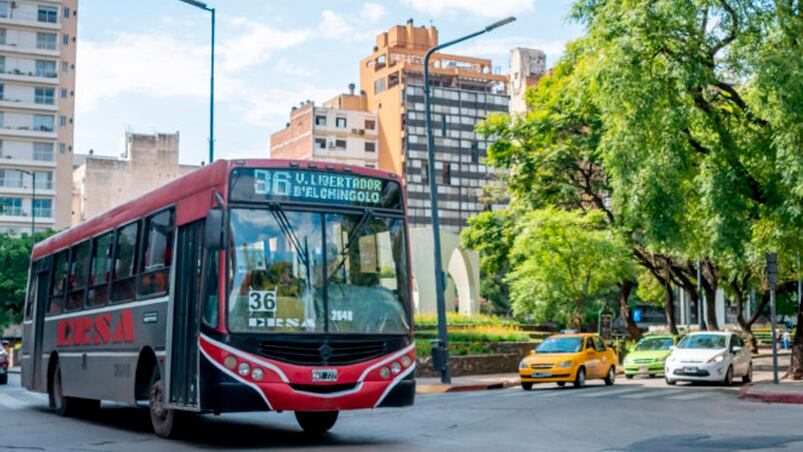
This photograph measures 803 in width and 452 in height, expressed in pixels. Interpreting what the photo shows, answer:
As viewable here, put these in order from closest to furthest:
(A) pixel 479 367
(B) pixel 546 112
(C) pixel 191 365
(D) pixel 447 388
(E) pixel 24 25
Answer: (C) pixel 191 365 → (D) pixel 447 388 → (A) pixel 479 367 → (B) pixel 546 112 → (E) pixel 24 25

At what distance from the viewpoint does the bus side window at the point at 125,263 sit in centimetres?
1559

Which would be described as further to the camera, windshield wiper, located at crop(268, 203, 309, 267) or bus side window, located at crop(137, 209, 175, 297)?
bus side window, located at crop(137, 209, 175, 297)

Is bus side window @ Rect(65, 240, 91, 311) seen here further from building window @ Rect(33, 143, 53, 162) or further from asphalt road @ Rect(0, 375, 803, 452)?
building window @ Rect(33, 143, 53, 162)

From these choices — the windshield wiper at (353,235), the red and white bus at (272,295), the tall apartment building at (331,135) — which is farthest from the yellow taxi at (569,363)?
the tall apartment building at (331,135)

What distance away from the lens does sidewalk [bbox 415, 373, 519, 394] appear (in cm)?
2891

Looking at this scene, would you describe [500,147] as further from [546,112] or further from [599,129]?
[599,129]

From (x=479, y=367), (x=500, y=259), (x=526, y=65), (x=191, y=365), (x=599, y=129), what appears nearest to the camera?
(x=191, y=365)

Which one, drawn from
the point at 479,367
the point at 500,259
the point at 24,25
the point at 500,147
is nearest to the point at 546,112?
the point at 500,147

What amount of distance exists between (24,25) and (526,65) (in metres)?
62.8

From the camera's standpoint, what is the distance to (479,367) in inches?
1455

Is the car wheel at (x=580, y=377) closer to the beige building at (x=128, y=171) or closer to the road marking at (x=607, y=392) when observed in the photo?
the road marking at (x=607, y=392)

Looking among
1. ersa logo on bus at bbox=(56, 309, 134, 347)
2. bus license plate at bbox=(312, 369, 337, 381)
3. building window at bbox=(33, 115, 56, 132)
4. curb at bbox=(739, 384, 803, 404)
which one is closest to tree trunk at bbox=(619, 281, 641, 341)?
curb at bbox=(739, 384, 803, 404)

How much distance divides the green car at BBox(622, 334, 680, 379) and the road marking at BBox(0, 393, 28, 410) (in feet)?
63.6

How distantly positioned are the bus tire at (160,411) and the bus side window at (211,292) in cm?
181
